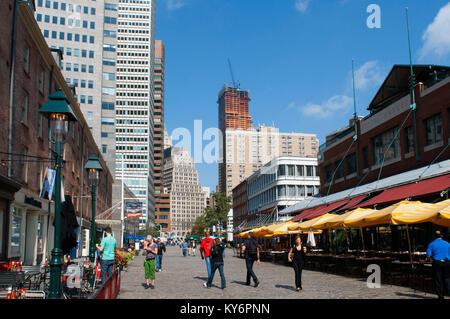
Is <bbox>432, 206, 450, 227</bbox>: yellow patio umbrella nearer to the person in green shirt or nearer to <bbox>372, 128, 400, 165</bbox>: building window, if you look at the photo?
the person in green shirt

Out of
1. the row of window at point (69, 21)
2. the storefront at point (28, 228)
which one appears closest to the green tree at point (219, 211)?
the row of window at point (69, 21)

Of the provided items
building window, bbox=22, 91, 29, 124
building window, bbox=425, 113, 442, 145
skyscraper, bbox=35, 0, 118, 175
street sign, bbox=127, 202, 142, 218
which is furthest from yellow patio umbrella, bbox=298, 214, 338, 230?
skyscraper, bbox=35, 0, 118, 175

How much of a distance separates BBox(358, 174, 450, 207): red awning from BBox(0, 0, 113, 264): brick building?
1616cm

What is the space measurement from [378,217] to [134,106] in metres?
127

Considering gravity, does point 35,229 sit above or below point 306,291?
above

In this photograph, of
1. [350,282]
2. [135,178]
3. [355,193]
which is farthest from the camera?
[135,178]

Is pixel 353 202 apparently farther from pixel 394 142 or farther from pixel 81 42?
pixel 81 42

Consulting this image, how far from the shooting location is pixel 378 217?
55.1 feet

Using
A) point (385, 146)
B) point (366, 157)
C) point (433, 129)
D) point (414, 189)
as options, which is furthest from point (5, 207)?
point (366, 157)

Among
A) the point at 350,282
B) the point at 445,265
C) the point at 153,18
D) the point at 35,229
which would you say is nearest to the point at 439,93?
the point at 350,282

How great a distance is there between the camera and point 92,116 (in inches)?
3216

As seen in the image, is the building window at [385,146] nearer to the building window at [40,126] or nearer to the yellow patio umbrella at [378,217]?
the yellow patio umbrella at [378,217]
